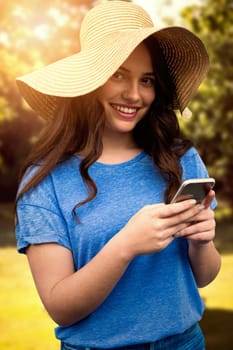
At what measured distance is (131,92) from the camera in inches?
85.7

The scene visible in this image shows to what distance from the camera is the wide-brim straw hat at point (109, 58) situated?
2164mm

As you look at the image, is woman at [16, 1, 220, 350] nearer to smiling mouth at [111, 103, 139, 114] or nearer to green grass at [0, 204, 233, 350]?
smiling mouth at [111, 103, 139, 114]

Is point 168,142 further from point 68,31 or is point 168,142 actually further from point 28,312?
point 68,31

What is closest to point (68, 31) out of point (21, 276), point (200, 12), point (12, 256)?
point (12, 256)

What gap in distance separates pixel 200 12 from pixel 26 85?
17.1ft

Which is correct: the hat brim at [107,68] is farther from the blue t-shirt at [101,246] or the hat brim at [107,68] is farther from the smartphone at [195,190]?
the smartphone at [195,190]

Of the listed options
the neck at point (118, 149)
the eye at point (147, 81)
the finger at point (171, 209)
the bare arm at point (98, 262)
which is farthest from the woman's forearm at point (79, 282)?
the eye at point (147, 81)

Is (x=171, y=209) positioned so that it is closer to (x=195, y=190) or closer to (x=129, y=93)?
(x=195, y=190)

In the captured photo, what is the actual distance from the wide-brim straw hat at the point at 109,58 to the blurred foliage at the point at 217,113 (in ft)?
24.2

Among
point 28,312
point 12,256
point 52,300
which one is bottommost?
point 12,256

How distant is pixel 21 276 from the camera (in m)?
11.5

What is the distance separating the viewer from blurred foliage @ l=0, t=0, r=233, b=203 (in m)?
7.82

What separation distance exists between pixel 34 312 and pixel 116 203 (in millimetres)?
6617

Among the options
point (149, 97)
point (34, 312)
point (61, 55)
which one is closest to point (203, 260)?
point (149, 97)
